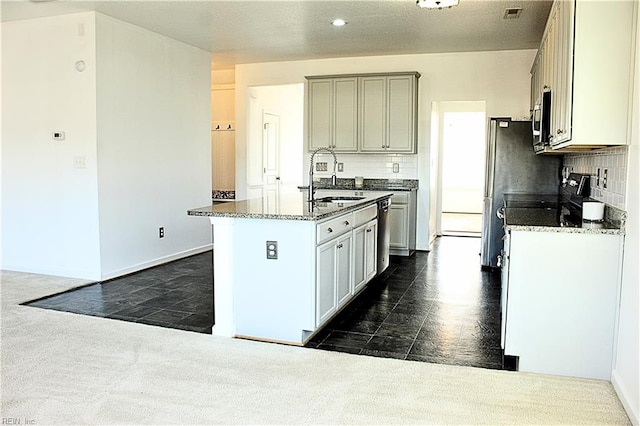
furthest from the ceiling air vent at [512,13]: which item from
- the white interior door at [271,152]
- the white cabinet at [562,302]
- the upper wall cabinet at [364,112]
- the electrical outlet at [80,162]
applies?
the white interior door at [271,152]

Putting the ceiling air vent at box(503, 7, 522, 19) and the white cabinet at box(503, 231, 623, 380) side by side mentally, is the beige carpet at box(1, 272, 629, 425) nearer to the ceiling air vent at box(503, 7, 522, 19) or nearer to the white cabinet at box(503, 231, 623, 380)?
the white cabinet at box(503, 231, 623, 380)

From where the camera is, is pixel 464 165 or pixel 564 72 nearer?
pixel 564 72

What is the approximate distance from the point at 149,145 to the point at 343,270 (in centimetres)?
291

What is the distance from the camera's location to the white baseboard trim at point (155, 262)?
5290 millimetres

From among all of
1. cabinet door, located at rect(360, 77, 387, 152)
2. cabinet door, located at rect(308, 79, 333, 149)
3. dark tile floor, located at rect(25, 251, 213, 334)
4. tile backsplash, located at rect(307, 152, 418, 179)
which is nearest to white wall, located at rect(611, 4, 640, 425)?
dark tile floor, located at rect(25, 251, 213, 334)

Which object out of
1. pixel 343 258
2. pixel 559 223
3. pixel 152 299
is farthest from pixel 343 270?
pixel 152 299

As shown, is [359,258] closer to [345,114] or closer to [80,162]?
[80,162]

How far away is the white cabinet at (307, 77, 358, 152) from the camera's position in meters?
6.96

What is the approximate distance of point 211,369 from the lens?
3010mm

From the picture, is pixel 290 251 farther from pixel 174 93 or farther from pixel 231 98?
pixel 231 98

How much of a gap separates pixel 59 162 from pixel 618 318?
490cm

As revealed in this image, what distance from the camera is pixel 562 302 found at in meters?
2.90

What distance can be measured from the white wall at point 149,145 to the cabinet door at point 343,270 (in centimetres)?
254

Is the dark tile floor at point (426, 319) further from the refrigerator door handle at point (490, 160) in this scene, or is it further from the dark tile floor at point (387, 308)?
the refrigerator door handle at point (490, 160)
